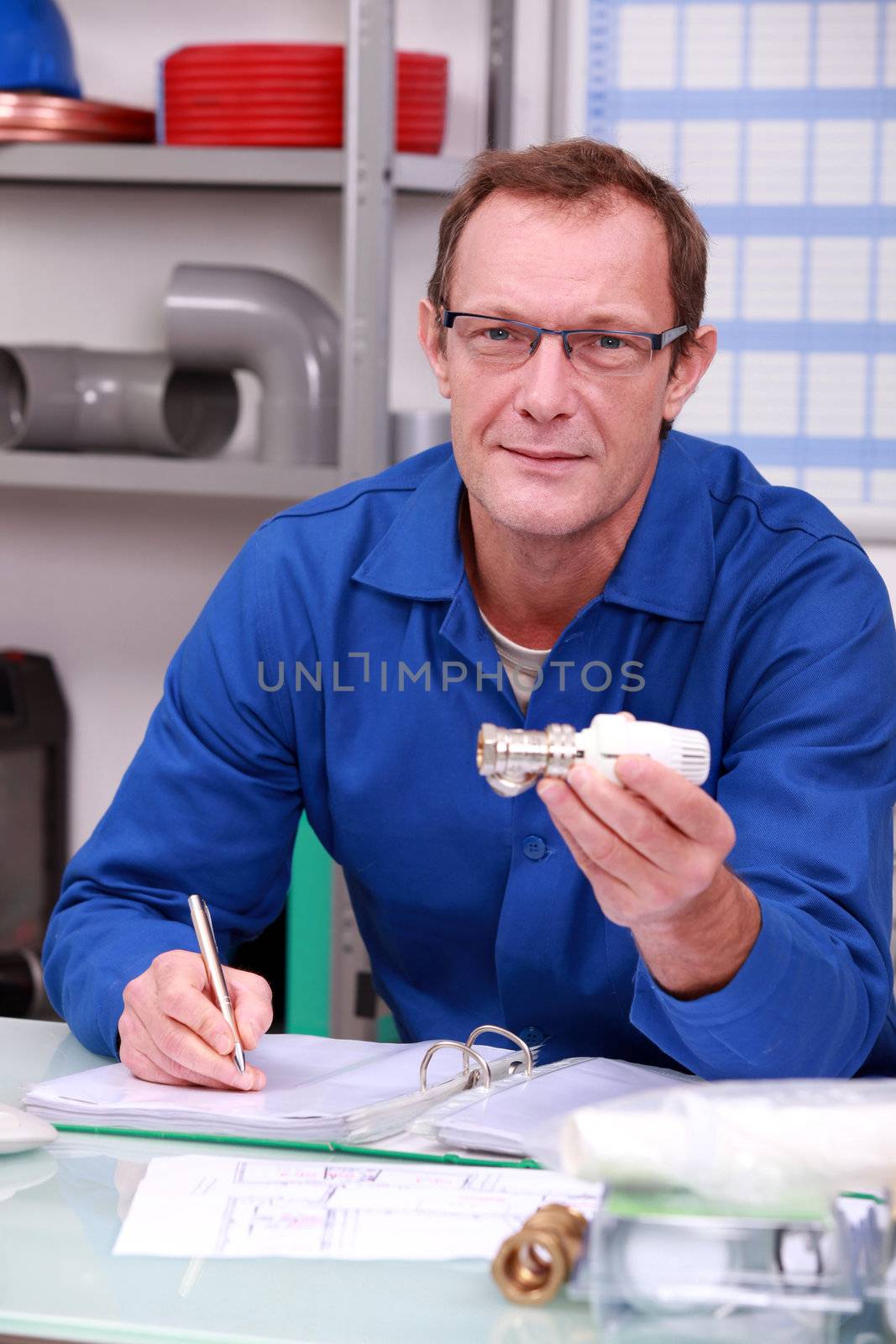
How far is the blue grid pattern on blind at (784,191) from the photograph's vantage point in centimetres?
246

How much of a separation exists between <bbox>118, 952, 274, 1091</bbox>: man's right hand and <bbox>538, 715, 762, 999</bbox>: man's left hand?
0.88 feet

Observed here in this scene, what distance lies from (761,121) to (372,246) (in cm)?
72

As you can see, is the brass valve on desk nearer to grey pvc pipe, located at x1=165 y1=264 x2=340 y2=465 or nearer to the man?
the man

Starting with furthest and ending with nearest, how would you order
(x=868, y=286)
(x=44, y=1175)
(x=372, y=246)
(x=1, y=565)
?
(x=1, y=565)
(x=868, y=286)
(x=372, y=246)
(x=44, y=1175)

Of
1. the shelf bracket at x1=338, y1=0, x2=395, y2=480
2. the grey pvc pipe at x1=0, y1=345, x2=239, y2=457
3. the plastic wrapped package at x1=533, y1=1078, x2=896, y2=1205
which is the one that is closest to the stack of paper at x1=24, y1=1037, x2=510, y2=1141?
the plastic wrapped package at x1=533, y1=1078, x2=896, y2=1205

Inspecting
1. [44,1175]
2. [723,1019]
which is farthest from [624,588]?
[44,1175]

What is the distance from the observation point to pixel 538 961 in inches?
48.9

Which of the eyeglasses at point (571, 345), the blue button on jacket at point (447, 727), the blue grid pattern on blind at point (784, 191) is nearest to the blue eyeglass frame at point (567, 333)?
the eyeglasses at point (571, 345)

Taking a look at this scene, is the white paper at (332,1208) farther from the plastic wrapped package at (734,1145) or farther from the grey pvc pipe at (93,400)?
the grey pvc pipe at (93,400)

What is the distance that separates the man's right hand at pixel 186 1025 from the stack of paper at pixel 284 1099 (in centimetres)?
1

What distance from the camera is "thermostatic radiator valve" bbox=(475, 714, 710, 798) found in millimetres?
773

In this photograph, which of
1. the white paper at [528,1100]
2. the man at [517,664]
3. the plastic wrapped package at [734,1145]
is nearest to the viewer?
the plastic wrapped package at [734,1145]

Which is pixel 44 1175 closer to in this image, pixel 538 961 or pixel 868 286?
pixel 538 961

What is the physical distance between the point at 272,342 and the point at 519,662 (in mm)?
1110
